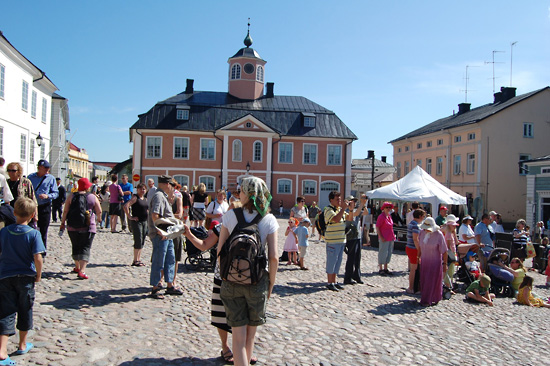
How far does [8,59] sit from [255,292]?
24509 mm

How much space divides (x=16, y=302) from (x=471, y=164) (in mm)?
39029

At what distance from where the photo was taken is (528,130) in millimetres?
38094

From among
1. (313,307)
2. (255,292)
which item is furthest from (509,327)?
(255,292)

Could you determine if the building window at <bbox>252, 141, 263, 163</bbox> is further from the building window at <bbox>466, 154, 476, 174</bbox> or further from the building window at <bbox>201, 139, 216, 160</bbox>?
the building window at <bbox>466, 154, 476, 174</bbox>

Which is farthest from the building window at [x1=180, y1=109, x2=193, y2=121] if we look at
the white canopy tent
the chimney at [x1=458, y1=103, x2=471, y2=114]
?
the white canopy tent

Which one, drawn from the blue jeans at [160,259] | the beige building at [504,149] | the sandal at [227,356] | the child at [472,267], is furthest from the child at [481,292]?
the beige building at [504,149]

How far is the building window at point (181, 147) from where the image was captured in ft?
133

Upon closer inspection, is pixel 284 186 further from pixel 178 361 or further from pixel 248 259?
pixel 248 259

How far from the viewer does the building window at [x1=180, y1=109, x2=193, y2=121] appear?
4119 centimetres

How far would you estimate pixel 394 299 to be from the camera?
28.6 ft

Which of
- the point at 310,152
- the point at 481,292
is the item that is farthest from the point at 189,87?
the point at 481,292

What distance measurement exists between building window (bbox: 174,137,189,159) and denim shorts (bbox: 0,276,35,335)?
120 ft

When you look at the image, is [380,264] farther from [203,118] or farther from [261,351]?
[203,118]

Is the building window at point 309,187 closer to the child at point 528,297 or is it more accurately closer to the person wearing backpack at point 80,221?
the child at point 528,297
